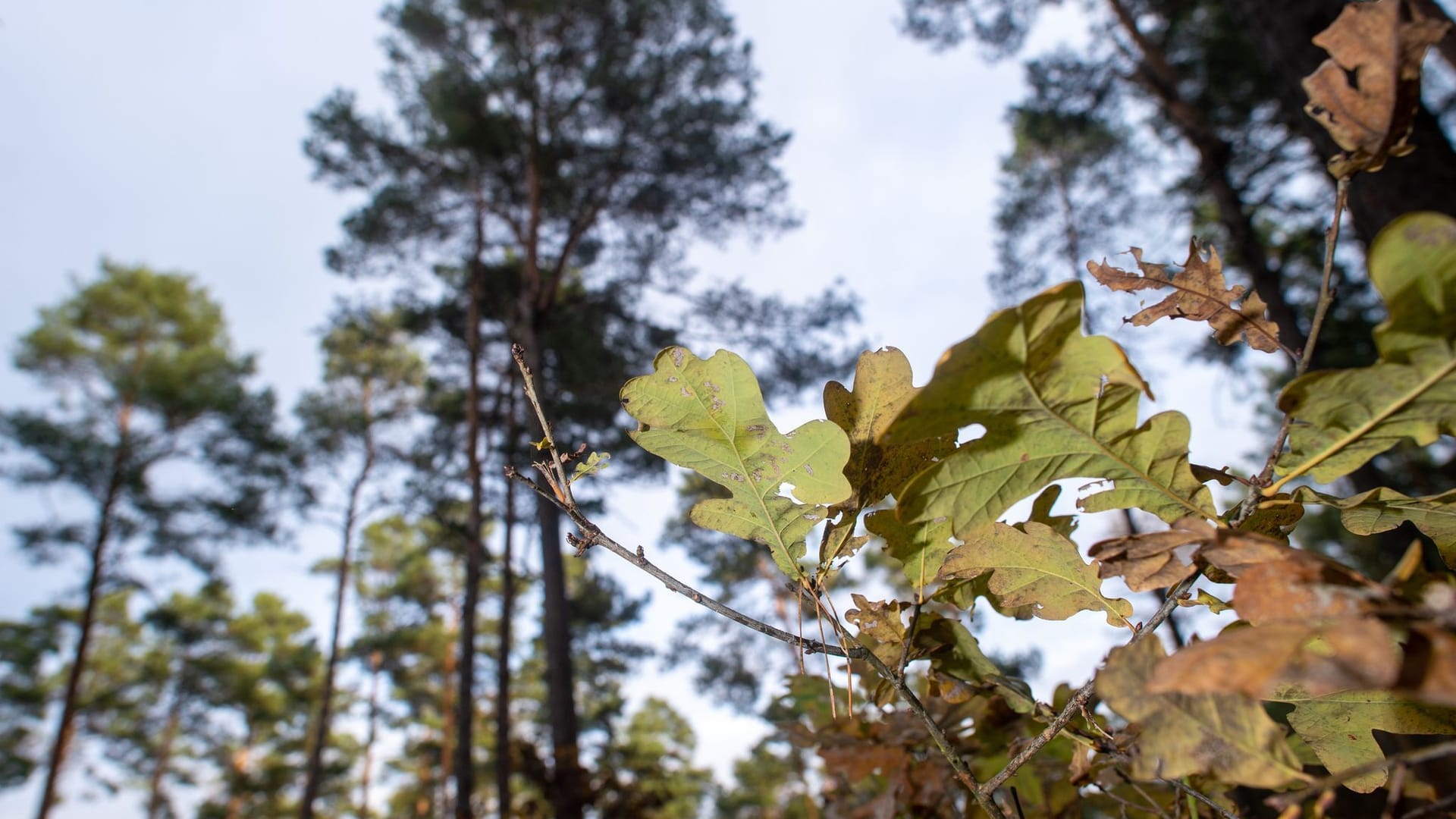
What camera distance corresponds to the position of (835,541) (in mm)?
611

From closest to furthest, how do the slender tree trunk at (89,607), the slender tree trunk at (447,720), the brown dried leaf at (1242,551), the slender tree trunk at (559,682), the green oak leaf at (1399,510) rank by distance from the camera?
the brown dried leaf at (1242,551), the green oak leaf at (1399,510), the slender tree trunk at (559,682), the slender tree trunk at (89,607), the slender tree trunk at (447,720)

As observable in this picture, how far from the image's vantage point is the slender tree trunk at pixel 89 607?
12.7m

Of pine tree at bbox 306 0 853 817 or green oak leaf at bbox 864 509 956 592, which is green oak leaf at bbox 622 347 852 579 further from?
pine tree at bbox 306 0 853 817

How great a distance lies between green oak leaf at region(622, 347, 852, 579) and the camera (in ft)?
1.81

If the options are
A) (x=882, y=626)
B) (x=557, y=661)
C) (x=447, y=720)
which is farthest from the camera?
(x=447, y=720)

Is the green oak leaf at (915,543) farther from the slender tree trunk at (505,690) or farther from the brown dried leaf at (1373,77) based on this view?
the slender tree trunk at (505,690)

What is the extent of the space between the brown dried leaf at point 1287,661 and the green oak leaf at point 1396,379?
132 mm

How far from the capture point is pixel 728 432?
1.84 feet

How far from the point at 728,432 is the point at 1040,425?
0.22 m

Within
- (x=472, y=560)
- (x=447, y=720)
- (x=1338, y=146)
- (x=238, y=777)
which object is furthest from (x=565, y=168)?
(x=238, y=777)

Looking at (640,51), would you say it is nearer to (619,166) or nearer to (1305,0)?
(619,166)

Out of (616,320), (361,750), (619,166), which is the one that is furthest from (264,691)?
(619,166)

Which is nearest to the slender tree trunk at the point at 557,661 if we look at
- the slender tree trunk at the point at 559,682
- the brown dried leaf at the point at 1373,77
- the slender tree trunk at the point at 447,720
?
the slender tree trunk at the point at 559,682

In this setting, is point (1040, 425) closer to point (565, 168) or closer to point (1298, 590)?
point (1298, 590)
